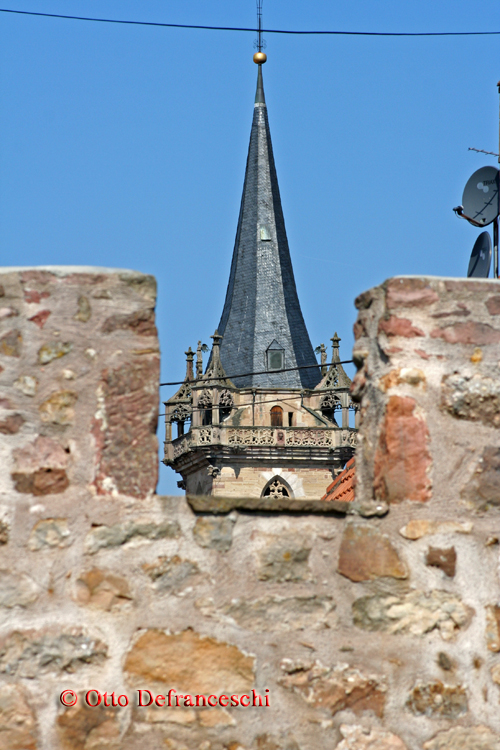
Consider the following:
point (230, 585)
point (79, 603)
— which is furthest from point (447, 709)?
point (79, 603)

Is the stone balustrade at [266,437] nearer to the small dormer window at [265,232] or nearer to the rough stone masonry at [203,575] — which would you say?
the small dormer window at [265,232]

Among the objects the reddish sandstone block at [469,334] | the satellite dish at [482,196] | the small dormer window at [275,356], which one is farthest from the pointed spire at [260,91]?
the reddish sandstone block at [469,334]

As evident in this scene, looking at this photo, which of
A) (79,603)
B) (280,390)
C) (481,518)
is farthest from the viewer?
(280,390)

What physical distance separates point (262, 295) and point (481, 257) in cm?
5860

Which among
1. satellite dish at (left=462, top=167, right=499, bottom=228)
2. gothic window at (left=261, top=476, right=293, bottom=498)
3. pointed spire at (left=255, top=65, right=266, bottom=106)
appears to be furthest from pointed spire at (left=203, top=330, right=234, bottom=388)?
satellite dish at (left=462, top=167, right=499, bottom=228)

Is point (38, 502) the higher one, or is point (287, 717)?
point (38, 502)

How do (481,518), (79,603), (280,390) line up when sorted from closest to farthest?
1. (79,603)
2. (481,518)
3. (280,390)

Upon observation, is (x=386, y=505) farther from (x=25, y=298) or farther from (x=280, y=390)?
(x=280, y=390)

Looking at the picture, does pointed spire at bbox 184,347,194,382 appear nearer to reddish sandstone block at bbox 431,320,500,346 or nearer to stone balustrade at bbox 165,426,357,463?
stone balustrade at bbox 165,426,357,463

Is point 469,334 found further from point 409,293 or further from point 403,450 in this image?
point 403,450

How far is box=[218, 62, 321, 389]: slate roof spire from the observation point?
214 ft

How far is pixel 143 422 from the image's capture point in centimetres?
446

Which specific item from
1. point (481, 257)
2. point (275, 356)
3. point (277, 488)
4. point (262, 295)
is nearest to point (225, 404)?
point (275, 356)

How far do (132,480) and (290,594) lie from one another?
23.4 inches
